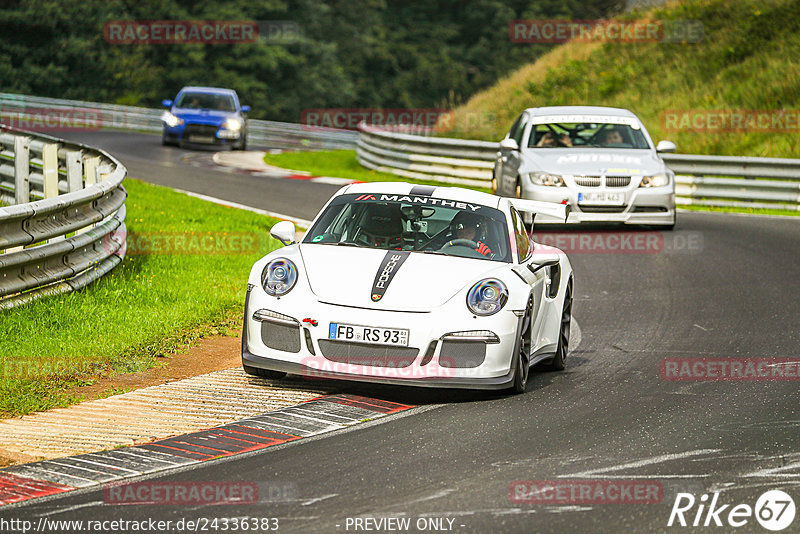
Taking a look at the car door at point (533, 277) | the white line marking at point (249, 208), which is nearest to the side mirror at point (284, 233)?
the car door at point (533, 277)

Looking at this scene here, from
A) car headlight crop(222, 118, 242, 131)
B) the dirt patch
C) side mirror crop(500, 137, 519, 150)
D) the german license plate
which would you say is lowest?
the german license plate

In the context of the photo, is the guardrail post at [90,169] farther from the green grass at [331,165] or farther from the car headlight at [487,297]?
the green grass at [331,165]

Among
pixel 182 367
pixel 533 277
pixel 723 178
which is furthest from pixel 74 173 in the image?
pixel 723 178

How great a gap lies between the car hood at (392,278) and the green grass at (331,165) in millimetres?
15714

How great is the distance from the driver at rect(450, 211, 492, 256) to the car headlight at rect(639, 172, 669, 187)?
833 cm

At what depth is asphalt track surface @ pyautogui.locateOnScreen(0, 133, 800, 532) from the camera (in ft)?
17.3

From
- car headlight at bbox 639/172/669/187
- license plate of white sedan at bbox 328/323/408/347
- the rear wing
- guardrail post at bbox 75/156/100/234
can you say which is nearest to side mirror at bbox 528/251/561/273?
the rear wing

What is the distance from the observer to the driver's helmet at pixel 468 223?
28.2 ft

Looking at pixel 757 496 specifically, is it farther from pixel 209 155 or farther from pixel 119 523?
pixel 209 155

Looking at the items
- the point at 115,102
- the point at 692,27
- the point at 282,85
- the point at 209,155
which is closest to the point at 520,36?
the point at 282,85

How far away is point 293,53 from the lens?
61625 mm

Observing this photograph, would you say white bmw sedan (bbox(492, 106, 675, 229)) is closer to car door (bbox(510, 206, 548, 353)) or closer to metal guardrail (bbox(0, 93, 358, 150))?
car door (bbox(510, 206, 548, 353))

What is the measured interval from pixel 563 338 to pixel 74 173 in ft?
23.4

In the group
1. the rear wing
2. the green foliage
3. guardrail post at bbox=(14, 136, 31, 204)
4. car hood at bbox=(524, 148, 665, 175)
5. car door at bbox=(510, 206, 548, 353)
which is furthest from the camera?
the green foliage
